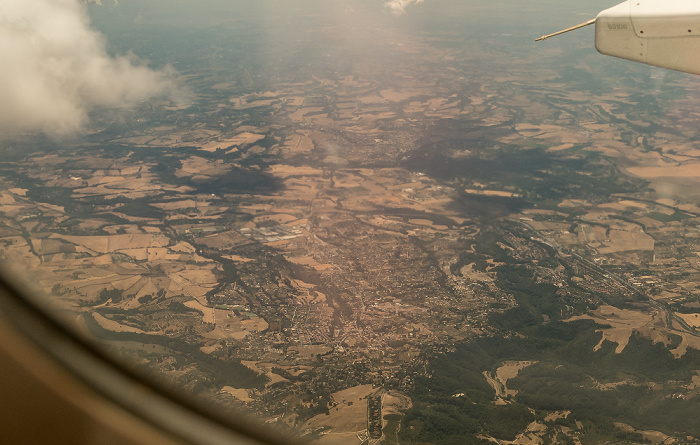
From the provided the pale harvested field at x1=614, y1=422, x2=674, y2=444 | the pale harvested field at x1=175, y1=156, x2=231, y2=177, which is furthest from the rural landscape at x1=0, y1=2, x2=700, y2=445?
the pale harvested field at x1=175, y1=156, x2=231, y2=177

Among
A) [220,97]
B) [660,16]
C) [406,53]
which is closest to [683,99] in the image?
[406,53]

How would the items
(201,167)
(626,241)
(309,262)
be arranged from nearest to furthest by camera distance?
(309,262) → (626,241) → (201,167)

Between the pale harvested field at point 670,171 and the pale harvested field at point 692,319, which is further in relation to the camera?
the pale harvested field at point 670,171

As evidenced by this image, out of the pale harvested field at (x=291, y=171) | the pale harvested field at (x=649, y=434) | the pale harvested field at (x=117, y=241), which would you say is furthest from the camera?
the pale harvested field at (x=291, y=171)

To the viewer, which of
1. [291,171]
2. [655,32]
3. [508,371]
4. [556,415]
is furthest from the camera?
[291,171]

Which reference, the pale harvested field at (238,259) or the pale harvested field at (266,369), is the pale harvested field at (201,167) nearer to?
the pale harvested field at (238,259)

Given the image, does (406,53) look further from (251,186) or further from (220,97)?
(251,186)

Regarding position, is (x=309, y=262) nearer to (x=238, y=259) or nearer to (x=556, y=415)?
(x=238, y=259)

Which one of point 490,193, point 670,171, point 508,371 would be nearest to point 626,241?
point 490,193

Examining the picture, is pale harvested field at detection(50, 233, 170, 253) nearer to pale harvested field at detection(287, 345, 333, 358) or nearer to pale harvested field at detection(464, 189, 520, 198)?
pale harvested field at detection(287, 345, 333, 358)

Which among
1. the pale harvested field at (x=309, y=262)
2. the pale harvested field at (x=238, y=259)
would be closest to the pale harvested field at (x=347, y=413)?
the pale harvested field at (x=309, y=262)
